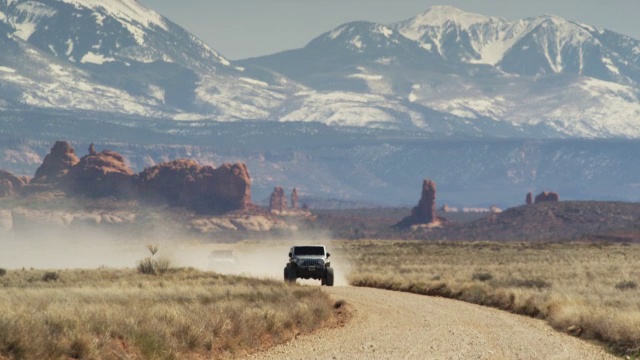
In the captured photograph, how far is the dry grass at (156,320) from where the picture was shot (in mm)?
25062

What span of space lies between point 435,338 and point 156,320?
7379 mm

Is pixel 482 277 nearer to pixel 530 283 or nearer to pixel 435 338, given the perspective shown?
pixel 530 283

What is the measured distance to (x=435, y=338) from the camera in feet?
108

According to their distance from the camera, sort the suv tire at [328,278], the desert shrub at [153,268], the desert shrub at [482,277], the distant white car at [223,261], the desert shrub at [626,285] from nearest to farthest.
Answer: the desert shrub at [626,285] < the suv tire at [328,278] < the desert shrub at [153,268] < the desert shrub at [482,277] < the distant white car at [223,261]

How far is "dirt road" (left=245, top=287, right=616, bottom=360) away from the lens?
2936 cm

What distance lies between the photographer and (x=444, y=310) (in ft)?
140

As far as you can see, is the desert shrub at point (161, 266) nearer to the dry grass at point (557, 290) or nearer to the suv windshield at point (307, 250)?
the suv windshield at point (307, 250)

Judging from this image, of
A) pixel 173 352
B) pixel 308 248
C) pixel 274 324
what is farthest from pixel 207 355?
pixel 308 248

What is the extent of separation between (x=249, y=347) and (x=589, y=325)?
10170 mm

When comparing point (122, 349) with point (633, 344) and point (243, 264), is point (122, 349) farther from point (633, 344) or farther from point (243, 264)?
point (243, 264)

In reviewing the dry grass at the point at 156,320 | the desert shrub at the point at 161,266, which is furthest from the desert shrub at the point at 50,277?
the dry grass at the point at 156,320

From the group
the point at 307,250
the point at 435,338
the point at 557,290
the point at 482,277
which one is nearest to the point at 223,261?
the point at 307,250

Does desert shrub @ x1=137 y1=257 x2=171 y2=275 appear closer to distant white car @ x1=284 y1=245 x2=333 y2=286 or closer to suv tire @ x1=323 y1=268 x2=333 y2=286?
distant white car @ x1=284 y1=245 x2=333 y2=286

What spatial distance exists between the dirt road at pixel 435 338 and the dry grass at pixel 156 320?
957 millimetres
